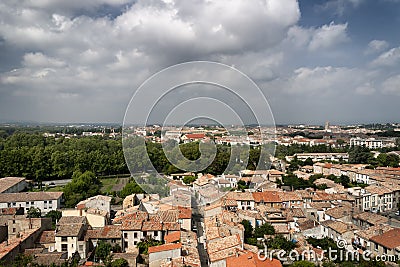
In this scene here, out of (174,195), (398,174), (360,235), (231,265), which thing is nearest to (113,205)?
(174,195)

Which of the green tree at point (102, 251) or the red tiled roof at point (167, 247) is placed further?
the green tree at point (102, 251)

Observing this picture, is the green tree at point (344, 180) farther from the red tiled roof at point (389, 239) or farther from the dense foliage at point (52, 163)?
the dense foliage at point (52, 163)

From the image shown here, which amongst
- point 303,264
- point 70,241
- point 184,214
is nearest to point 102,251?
point 70,241

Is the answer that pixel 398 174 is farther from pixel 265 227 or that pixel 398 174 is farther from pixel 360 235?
pixel 265 227

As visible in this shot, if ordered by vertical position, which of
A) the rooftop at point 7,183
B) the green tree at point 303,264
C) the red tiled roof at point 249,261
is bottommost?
the rooftop at point 7,183

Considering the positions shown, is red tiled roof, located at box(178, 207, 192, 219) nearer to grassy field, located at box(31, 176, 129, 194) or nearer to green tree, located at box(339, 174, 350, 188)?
grassy field, located at box(31, 176, 129, 194)

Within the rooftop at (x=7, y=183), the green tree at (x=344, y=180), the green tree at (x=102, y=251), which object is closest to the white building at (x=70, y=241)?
the green tree at (x=102, y=251)

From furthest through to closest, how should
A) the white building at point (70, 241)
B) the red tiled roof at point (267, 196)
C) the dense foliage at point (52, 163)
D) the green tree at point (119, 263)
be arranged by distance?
1. the dense foliage at point (52, 163)
2. the red tiled roof at point (267, 196)
3. the white building at point (70, 241)
4. the green tree at point (119, 263)

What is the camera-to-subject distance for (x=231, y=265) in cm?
516

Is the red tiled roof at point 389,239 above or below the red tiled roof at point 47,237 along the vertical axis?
above

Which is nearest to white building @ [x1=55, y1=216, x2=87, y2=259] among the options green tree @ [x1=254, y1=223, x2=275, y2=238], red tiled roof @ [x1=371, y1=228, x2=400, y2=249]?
green tree @ [x1=254, y1=223, x2=275, y2=238]

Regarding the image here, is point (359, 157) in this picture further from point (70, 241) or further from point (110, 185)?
point (70, 241)

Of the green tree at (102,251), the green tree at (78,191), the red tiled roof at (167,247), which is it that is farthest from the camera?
the green tree at (78,191)

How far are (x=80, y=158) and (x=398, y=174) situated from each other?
15105 millimetres
